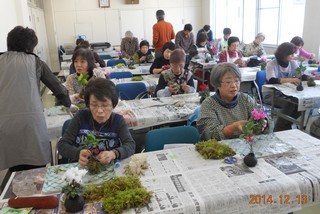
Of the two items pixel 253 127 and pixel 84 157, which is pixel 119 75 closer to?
pixel 84 157

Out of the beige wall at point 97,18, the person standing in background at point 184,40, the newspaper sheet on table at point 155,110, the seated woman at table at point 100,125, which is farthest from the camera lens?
the beige wall at point 97,18

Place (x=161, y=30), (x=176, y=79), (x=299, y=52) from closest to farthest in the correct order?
(x=176, y=79) → (x=299, y=52) → (x=161, y=30)

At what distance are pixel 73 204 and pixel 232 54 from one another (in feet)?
17.4

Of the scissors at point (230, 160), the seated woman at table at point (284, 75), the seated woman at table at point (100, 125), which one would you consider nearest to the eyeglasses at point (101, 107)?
the seated woman at table at point (100, 125)

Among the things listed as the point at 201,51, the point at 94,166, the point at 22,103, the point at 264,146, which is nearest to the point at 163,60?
the point at 201,51

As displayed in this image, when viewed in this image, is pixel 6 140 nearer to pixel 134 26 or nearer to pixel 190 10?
pixel 134 26

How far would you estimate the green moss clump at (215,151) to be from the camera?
70.6 inches

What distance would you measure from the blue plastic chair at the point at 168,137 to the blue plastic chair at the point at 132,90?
1.83 meters

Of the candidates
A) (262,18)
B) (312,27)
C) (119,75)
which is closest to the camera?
(119,75)

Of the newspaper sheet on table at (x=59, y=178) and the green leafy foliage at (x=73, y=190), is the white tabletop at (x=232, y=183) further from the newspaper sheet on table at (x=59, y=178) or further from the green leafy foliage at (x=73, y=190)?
the green leafy foliage at (x=73, y=190)

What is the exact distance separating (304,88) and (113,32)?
811cm

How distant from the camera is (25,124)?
240 cm

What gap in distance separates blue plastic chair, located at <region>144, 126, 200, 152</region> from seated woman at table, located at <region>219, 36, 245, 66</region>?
392 cm

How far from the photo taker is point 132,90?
403cm
